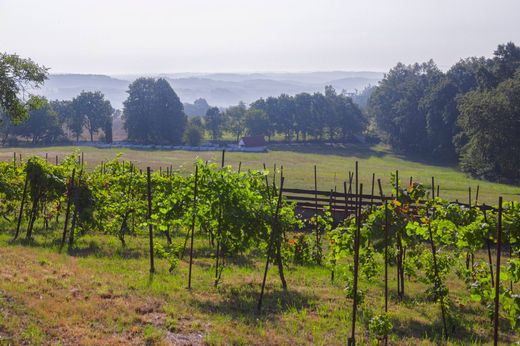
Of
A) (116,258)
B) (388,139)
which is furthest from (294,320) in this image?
(388,139)

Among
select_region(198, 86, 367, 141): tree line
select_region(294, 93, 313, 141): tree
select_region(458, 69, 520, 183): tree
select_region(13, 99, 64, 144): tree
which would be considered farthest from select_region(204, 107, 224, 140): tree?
select_region(458, 69, 520, 183): tree

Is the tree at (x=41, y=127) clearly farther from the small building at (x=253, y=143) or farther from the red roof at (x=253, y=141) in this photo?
the red roof at (x=253, y=141)

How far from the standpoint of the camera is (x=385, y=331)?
7875mm

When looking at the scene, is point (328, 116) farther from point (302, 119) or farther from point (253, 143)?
point (253, 143)

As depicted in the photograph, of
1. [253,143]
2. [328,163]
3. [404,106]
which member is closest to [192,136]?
[253,143]

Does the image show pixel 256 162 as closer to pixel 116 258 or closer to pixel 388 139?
pixel 388 139

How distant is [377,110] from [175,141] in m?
40.1

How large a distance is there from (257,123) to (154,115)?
69.5 feet

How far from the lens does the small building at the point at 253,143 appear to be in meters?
88.7

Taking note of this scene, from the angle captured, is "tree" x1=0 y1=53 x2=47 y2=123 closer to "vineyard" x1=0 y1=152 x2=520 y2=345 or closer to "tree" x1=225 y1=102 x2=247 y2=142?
"vineyard" x1=0 y1=152 x2=520 y2=345

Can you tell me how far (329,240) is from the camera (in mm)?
13078

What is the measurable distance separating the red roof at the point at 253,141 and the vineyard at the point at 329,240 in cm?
7006

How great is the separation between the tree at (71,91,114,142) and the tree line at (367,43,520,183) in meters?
55.0

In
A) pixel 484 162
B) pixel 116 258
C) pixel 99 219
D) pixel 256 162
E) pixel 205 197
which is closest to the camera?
pixel 205 197
